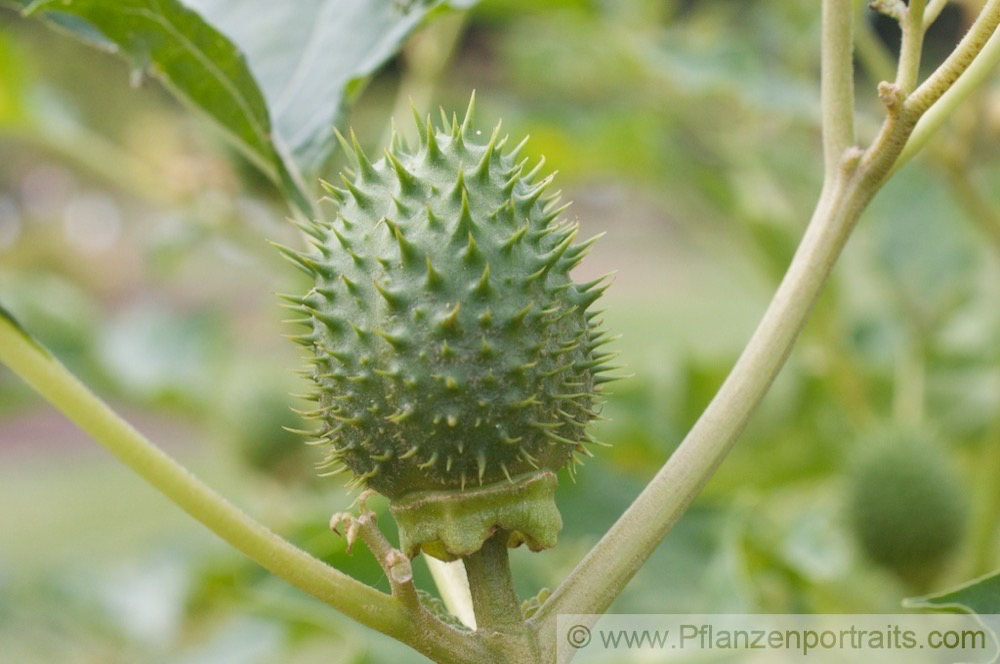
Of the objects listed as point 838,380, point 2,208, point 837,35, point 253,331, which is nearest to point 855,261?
point 838,380

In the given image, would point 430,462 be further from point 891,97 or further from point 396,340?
point 891,97

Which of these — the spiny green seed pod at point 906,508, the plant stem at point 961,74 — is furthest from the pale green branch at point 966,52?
the spiny green seed pod at point 906,508

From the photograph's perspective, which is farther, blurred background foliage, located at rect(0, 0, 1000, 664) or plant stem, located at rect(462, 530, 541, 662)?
blurred background foliage, located at rect(0, 0, 1000, 664)

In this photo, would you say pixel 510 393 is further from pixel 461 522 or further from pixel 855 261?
pixel 855 261

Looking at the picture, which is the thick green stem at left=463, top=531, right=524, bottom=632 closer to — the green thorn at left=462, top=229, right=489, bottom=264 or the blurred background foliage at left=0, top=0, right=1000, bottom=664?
the green thorn at left=462, top=229, right=489, bottom=264

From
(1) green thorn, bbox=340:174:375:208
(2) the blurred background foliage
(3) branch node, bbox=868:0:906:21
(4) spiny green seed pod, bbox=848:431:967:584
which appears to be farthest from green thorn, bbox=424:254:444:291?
(4) spiny green seed pod, bbox=848:431:967:584

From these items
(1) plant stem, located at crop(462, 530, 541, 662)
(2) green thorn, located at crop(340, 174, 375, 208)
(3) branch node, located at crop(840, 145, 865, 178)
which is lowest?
(1) plant stem, located at crop(462, 530, 541, 662)

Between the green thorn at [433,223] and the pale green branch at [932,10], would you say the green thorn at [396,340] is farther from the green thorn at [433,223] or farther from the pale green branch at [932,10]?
the pale green branch at [932,10]
